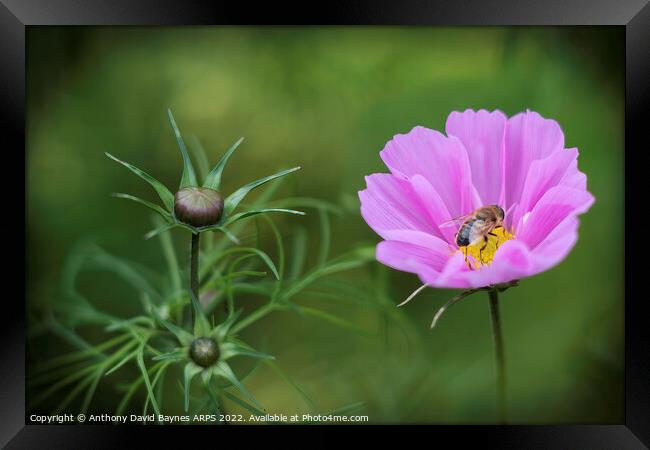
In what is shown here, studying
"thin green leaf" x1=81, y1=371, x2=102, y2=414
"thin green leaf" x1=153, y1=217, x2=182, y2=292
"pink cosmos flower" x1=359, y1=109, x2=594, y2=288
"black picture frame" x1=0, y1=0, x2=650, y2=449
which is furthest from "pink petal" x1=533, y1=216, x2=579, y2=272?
"thin green leaf" x1=81, y1=371, x2=102, y2=414

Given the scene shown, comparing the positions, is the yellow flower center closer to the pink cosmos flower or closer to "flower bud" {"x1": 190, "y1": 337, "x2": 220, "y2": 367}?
the pink cosmos flower

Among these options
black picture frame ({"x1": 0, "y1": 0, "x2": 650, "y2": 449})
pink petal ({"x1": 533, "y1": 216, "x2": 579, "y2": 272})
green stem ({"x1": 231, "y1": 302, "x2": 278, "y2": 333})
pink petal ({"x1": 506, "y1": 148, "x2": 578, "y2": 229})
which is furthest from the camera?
green stem ({"x1": 231, "y1": 302, "x2": 278, "y2": 333})

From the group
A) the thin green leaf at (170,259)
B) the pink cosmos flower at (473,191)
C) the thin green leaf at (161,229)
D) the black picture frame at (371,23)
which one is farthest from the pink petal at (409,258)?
the thin green leaf at (170,259)

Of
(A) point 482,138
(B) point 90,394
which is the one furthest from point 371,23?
(B) point 90,394

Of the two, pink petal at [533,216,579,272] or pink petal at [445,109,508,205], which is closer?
pink petal at [533,216,579,272]

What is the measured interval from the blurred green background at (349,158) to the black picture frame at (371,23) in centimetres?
2

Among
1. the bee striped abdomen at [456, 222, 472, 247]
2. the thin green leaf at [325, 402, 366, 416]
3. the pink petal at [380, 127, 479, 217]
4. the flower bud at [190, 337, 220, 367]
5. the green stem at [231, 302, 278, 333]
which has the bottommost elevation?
the thin green leaf at [325, 402, 366, 416]

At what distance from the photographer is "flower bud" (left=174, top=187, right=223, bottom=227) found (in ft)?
2.71

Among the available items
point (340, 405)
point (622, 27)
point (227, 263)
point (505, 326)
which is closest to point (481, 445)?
point (340, 405)

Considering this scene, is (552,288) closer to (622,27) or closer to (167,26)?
(622,27)

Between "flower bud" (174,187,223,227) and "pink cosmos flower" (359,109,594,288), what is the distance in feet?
0.56

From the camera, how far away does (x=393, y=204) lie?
0.87 metres

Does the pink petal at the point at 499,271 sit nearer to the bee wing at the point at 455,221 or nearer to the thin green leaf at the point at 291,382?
the bee wing at the point at 455,221

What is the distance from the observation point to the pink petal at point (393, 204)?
0.85m
